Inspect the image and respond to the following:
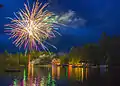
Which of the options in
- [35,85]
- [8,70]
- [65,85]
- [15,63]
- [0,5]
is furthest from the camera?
[15,63]

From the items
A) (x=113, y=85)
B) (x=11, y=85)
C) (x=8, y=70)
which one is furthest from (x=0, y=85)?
(x=8, y=70)

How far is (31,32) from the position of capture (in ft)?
279

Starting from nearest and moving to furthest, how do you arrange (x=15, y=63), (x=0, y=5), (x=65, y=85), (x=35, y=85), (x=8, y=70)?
1. (x=0, y=5)
2. (x=35, y=85)
3. (x=65, y=85)
4. (x=8, y=70)
5. (x=15, y=63)

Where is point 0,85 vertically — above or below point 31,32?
below

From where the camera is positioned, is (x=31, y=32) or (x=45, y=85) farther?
(x=31, y=32)

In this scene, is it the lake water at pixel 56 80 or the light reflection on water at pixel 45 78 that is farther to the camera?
the lake water at pixel 56 80

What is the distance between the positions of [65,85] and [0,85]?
16487mm

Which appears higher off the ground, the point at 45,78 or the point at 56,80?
the point at 45,78

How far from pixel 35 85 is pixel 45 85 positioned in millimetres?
2434

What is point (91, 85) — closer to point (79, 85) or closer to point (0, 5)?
point (79, 85)

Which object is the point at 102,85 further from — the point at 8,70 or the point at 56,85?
the point at 8,70

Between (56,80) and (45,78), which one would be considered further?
(45,78)

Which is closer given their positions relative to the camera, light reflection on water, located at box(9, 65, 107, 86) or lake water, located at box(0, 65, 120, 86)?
light reflection on water, located at box(9, 65, 107, 86)

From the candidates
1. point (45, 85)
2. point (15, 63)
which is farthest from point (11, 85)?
point (15, 63)
